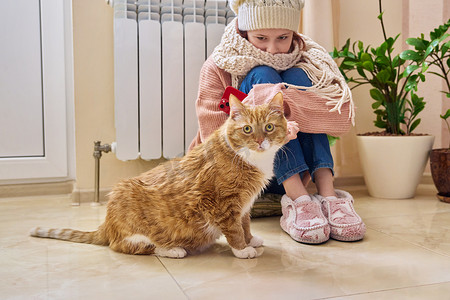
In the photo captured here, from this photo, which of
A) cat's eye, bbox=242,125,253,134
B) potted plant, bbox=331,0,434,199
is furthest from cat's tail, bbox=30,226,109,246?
potted plant, bbox=331,0,434,199

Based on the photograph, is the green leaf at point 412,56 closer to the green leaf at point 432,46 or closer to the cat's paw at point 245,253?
the green leaf at point 432,46

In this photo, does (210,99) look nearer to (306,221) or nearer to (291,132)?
(291,132)

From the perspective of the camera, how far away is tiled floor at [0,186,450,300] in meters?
1.01

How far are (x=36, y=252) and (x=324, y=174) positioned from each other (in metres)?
0.95

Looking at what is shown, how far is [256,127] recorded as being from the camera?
3.82 feet

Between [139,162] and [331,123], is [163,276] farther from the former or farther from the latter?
[139,162]

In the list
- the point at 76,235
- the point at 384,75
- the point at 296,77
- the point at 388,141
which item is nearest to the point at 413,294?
the point at 296,77

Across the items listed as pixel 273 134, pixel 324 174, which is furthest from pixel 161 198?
pixel 324 174

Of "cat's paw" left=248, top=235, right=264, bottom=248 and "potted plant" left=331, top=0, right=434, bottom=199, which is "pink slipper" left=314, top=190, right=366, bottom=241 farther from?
"potted plant" left=331, top=0, right=434, bottom=199

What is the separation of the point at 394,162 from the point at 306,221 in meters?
0.86

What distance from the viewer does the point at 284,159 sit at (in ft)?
4.87

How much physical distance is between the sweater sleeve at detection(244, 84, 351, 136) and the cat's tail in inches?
24.2

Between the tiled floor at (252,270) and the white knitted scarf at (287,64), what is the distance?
464mm

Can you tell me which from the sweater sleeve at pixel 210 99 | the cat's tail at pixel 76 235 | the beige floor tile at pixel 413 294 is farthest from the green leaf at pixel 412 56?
the cat's tail at pixel 76 235
